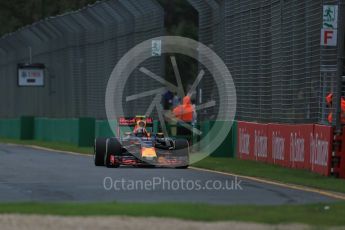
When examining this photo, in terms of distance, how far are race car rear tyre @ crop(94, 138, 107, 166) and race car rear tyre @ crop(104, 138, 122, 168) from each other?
4.8 inches

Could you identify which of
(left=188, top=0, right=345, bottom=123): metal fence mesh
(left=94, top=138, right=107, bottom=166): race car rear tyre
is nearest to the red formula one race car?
(left=94, top=138, right=107, bottom=166): race car rear tyre

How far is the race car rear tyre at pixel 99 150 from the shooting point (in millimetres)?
18781

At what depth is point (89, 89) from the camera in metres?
34.9

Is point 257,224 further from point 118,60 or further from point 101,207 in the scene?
point 118,60

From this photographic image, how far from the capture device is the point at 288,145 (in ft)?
65.9

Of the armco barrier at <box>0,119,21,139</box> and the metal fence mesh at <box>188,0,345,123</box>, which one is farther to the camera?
the armco barrier at <box>0,119,21,139</box>

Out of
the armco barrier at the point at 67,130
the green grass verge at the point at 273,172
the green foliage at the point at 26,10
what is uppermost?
the green foliage at the point at 26,10

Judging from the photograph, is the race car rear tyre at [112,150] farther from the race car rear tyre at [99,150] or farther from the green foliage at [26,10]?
the green foliage at [26,10]

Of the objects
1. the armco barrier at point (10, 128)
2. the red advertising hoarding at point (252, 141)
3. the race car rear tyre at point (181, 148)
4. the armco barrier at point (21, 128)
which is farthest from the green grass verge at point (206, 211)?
the armco barrier at point (10, 128)

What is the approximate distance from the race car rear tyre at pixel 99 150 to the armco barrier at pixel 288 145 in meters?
3.67

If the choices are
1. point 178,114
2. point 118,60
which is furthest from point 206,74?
point 118,60

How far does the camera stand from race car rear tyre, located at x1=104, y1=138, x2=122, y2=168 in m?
18.5

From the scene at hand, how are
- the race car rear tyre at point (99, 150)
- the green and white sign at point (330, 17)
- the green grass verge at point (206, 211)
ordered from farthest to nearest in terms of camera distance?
the race car rear tyre at point (99, 150)
the green and white sign at point (330, 17)
the green grass verge at point (206, 211)

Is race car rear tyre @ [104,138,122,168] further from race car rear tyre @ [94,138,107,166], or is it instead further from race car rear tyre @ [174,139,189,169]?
race car rear tyre @ [174,139,189,169]
